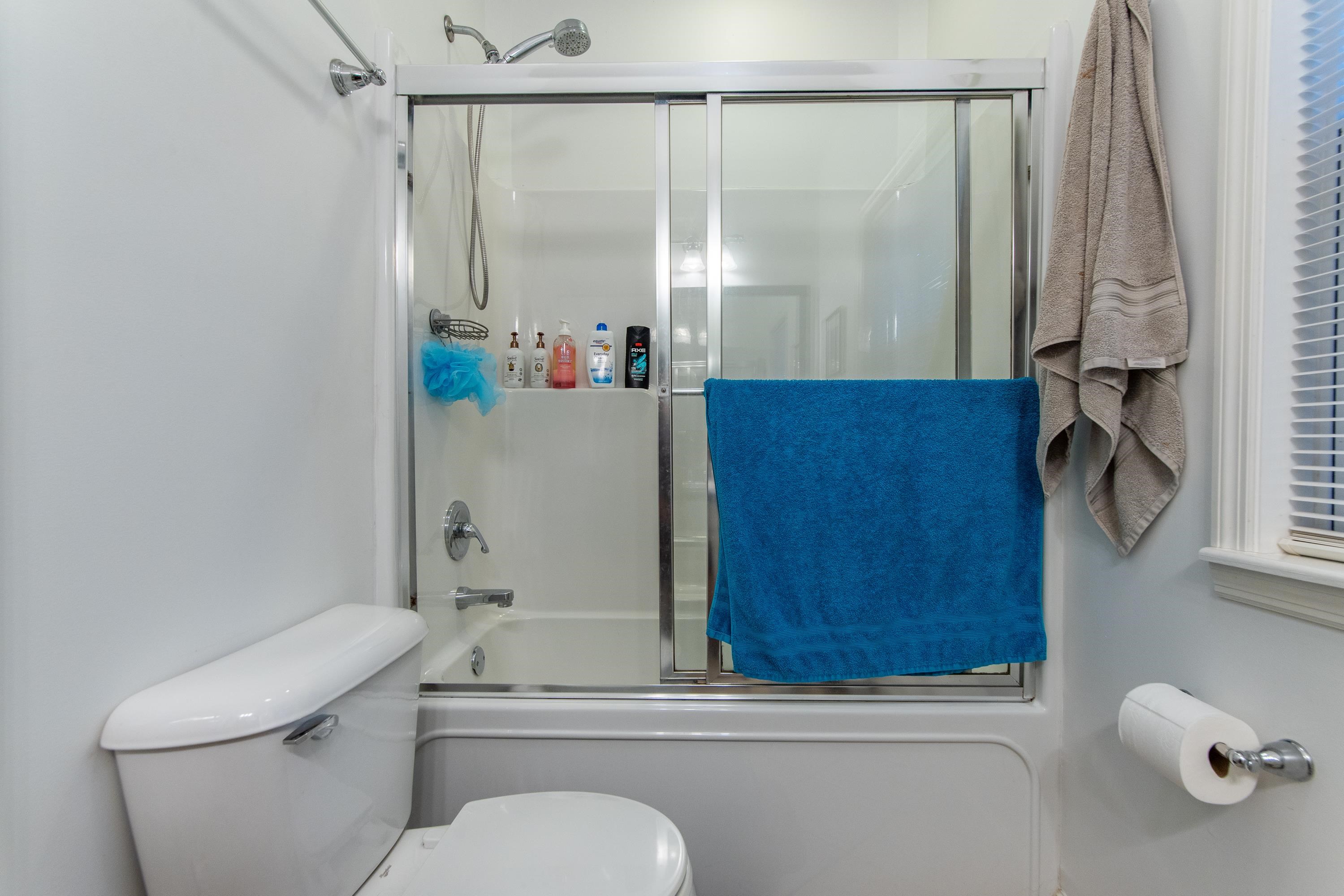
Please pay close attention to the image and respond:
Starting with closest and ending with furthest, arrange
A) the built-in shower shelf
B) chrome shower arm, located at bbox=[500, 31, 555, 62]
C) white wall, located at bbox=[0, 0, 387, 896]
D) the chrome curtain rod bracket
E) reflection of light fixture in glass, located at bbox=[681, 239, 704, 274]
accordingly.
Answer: white wall, located at bbox=[0, 0, 387, 896]
the chrome curtain rod bracket
reflection of light fixture in glass, located at bbox=[681, 239, 704, 274]
chrome shower arm, located at bbox=[500, 31, 555, 62]
the built-in shower shelf

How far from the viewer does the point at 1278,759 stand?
2.41ft

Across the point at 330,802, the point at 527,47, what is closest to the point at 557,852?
the point at 330,802

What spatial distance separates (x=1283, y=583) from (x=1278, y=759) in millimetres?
218

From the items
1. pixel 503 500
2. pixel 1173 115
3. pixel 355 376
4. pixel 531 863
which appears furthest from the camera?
pixel 503 500

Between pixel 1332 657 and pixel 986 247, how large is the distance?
0.89 meters

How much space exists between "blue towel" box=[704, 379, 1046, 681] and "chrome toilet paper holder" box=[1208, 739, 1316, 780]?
42 cm

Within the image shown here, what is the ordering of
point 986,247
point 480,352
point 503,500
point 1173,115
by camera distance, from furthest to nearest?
point 503,500
point 480,352
point 986,247
point 1173,115

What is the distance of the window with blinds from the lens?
736 millimetres

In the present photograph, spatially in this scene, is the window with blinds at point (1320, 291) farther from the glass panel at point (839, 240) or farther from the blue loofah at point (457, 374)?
the blue loofah at point (457, 374)

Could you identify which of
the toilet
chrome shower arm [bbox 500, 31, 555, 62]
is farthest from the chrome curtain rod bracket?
the toilet

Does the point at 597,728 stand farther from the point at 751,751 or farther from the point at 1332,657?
the point at 1332,657

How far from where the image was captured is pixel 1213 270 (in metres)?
0.86

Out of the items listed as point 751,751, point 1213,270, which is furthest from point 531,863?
point 1213,270

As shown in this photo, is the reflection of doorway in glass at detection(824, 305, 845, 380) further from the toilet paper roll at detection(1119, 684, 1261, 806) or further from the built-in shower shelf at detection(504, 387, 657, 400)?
the toilet paper roll at detection(1119, 684, 1261, 806)
